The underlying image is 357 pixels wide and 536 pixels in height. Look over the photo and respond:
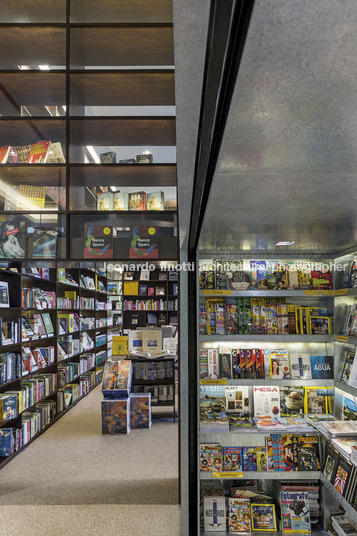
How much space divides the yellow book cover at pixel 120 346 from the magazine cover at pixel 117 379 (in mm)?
532

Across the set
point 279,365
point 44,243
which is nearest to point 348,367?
point 279,365

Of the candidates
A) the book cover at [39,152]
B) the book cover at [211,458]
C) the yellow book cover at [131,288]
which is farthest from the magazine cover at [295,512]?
the yellow book cover at [131,288]

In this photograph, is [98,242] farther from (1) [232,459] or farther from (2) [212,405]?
(1) [232,459]

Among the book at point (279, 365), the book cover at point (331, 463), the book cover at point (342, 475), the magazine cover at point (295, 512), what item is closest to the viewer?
the book cover at point (342, 475)

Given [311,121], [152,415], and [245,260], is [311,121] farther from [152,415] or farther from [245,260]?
[152,415]

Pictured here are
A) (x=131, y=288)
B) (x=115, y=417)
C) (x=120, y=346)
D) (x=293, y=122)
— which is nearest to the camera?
(x=293, y=122)

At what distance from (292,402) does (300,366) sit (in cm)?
24

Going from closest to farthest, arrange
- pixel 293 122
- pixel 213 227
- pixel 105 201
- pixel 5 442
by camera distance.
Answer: pixel 293 122, pixel 213 227, pixel 105 201, pixel 5 442

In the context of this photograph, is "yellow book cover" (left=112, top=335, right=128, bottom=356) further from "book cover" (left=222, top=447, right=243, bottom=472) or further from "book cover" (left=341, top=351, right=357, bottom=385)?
"book cover" (left=341, top=351, right=357, bottom=385)

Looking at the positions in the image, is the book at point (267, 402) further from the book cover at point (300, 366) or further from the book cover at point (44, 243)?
the book cover at point (44, 243)

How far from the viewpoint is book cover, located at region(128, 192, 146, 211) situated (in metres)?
3.66

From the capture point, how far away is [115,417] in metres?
5.40

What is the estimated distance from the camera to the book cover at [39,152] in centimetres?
366

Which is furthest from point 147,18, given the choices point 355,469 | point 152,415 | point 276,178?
point 152,415
